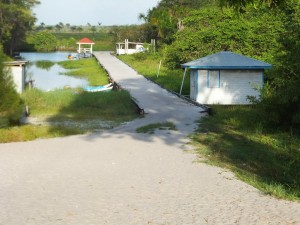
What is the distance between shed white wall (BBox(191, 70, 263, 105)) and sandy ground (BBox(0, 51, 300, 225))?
29.1 ft

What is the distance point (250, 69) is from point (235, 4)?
1534 centimetres

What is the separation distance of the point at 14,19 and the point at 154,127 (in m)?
56.6

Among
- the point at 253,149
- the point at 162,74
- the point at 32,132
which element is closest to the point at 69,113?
the point at 32,132

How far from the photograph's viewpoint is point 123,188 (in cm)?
834

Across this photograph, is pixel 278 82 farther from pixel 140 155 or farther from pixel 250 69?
pixel 250 69

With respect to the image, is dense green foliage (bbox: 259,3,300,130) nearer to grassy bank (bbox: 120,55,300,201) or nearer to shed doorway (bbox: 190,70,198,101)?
grassy bank (bbox: 120,55,300,201)

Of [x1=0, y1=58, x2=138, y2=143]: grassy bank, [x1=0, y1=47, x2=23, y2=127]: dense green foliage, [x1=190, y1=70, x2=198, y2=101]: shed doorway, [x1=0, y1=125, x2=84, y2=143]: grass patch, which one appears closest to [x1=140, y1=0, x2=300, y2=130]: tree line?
[x1=190, y1=70, x2=198, y2=101]: shed doorway

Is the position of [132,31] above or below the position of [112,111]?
above

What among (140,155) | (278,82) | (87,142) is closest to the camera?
(140,155)

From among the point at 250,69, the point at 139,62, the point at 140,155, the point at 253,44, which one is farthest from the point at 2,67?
the point at 139,62

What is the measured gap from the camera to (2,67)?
1511cm

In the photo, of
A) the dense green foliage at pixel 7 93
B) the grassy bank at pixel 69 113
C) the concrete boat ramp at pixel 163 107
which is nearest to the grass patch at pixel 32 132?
the grassy bank at pixel 69 113

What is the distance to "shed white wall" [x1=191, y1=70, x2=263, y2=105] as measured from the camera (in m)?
22.2

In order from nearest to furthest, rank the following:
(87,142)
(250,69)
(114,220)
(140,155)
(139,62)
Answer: (114,220) < (140,155) < (87,142) < (250,69) < (139,62)
